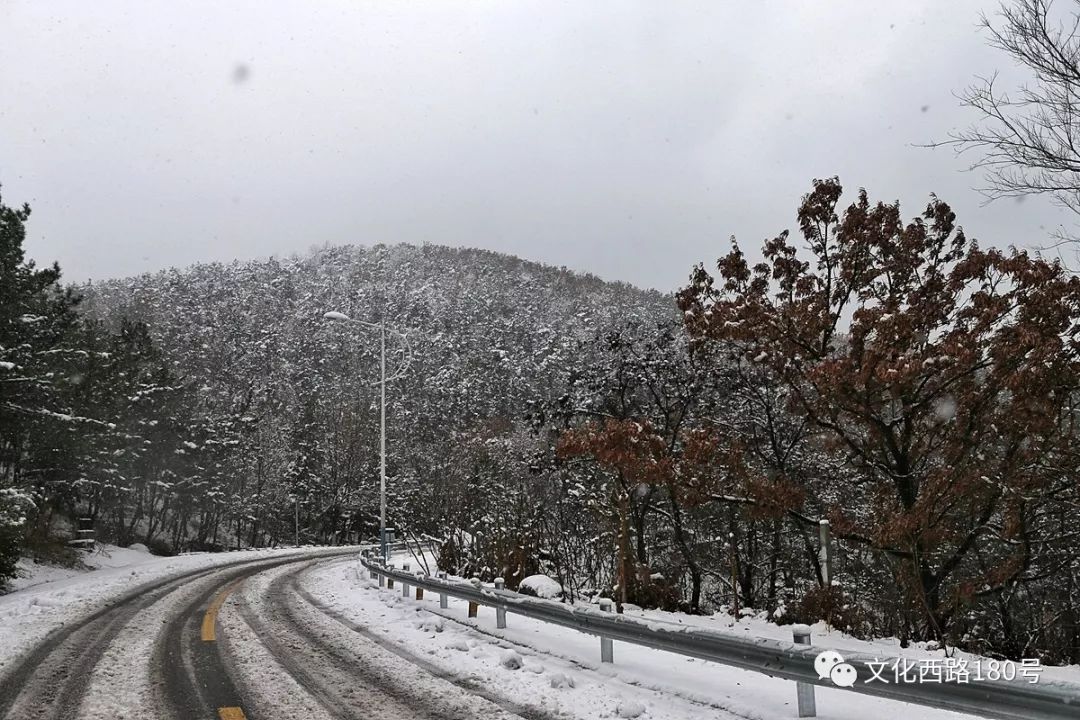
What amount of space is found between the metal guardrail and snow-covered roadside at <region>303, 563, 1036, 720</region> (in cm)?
30

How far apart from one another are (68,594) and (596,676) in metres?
11.6

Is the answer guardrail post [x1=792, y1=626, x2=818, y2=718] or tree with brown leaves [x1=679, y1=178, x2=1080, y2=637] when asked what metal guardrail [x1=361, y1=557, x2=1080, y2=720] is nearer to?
guardrail post [x1=792, y1=626, x2=818, y2=718]

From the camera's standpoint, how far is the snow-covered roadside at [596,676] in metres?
5.11

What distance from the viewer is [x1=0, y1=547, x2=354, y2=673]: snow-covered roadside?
8.81 m

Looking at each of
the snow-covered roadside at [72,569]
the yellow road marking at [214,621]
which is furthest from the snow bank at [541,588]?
the snow-covered roadside at [72,569]

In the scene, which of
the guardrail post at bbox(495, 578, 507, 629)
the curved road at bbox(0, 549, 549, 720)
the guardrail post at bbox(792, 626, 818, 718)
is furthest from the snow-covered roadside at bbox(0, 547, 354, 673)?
the guardrail post at bbox(792, 626, 818, 718)

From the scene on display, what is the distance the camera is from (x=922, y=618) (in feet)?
39.9

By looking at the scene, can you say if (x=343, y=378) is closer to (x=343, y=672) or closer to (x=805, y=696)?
(x=343, y=672)

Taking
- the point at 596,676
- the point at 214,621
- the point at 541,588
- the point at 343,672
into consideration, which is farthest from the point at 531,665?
the point at 214,621

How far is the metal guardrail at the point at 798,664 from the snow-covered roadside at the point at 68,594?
5817 mm

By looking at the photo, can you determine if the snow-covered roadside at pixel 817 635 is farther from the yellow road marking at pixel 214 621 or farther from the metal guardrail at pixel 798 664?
the yellow road marking at pixel 214 621

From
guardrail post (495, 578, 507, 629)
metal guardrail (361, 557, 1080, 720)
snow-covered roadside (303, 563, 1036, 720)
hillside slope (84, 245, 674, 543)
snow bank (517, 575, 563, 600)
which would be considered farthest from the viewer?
hillside slope (84, 245, 674, 543)

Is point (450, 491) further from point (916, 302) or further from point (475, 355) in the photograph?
point (475, 355)

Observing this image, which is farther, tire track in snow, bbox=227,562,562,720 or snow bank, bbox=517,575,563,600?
snow bank, bbox=517,575,563,600
